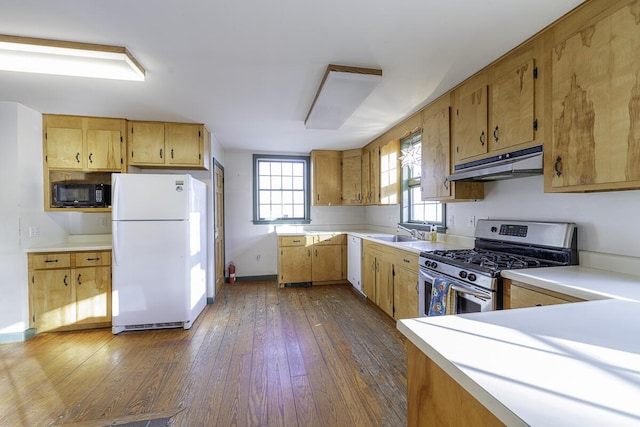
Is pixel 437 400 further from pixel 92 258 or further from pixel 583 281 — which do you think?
pixel 92 258

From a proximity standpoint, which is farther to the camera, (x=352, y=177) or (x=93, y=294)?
(x=352, y=177)

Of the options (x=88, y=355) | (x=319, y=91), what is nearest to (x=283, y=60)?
(x=319, y=91)

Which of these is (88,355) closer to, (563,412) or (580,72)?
(563,412)

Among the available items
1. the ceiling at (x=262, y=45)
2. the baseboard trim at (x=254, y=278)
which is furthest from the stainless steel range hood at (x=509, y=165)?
the baseboard trim at (x=254, y=278)

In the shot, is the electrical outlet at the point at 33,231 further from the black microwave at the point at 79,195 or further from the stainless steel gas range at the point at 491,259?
the stainless steel gas range at the point at 491,259

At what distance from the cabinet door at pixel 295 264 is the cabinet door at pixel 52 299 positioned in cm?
255

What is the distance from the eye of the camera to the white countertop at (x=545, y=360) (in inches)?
19.7

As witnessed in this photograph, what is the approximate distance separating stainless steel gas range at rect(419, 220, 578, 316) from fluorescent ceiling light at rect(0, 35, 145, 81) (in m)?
2.73

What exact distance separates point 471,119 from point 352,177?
8.79ft

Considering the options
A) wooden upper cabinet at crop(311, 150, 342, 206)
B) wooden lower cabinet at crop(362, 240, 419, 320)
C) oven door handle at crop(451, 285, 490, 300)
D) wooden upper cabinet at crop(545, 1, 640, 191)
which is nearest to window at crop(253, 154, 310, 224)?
wooden upper cabinet at crop(311, 150, 342, 206)

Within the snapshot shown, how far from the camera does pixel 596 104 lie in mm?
1431

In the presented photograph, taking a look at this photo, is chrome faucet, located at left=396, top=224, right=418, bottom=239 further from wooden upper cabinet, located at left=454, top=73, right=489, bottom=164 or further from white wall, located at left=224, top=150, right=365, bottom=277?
white wall, located at left=224, top=150, right=365, bottom=277

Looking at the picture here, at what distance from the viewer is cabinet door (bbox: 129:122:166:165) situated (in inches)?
128

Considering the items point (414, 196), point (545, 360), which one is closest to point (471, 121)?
point (414, 196)
